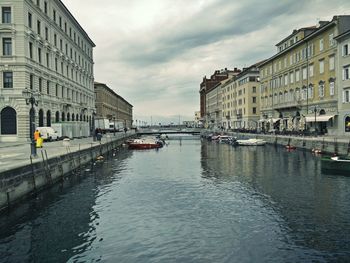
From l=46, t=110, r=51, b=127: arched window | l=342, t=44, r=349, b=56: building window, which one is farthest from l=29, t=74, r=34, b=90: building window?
l=342, t=44, r=349, b=56: building window

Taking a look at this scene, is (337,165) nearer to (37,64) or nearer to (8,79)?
(8,79)

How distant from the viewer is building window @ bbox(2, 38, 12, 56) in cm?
4447

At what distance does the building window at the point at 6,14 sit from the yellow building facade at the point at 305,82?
155ft

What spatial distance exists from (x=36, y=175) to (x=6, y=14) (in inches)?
1271

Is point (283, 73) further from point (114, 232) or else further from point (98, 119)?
point (114, 232)

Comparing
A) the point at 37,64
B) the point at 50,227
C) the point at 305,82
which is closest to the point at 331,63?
the point at 305,82

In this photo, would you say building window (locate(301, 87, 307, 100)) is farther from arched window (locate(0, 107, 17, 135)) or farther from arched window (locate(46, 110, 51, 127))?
arched window (locate(0, 107, 17, 135))

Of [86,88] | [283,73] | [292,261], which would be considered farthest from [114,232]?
[86,88]

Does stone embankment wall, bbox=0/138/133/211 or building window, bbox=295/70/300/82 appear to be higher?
building window, bbox=295/70/300/82

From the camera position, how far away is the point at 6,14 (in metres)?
44.5

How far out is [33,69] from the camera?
4778 cm

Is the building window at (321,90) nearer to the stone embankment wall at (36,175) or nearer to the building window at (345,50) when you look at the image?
the building window at (345,50)

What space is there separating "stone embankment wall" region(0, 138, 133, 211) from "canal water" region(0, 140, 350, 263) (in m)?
0.75

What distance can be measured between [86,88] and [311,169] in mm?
65890
